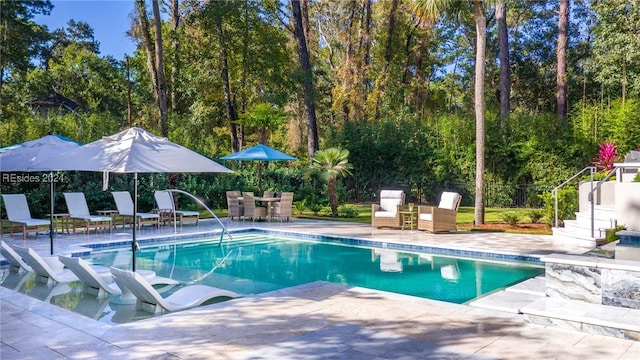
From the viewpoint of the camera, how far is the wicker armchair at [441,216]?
12.6 meters

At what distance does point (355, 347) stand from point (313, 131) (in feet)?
60.1

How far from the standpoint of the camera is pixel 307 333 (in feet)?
16.1

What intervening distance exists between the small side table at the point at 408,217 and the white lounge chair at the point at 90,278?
322 inches

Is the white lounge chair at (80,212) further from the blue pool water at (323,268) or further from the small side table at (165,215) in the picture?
the blue pool water at (323,268)

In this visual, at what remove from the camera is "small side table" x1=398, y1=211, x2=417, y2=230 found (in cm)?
1349

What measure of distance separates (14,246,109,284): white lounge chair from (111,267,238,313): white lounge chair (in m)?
1.84

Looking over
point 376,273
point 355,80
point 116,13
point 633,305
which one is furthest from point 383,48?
point 633,305

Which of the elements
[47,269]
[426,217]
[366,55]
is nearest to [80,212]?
[47,269]

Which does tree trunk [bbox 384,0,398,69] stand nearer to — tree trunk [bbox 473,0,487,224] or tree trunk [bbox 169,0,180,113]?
tree trunk [bbox 169,0,180,113]

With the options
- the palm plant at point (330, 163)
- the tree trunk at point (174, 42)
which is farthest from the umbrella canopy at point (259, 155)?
the tree trunk at point (174, 42)

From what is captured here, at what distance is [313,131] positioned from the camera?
883 inches

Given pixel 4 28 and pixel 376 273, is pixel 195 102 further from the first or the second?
pixel 376 273

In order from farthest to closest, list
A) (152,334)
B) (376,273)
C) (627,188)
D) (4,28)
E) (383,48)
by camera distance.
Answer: (383,48) < (4,28) < (627,188) < (376,273) < (152,334)

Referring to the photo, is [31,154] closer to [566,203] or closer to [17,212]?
[17,212]
